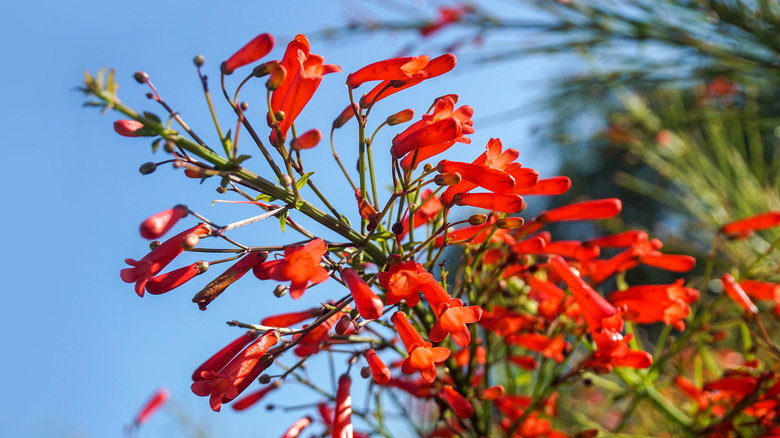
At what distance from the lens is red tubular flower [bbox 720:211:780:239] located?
1.86m

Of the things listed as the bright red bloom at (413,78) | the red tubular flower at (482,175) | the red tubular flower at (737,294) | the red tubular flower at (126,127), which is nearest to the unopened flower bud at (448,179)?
the red tubular flower at (482,175)

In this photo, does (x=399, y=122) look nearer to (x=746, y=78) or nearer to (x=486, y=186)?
(x=486, y=186)

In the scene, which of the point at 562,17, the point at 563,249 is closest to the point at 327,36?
the point at 562,17

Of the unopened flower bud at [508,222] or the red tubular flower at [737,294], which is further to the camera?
the red tubular flower at [737,294]

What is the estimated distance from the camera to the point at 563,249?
1.70 metres

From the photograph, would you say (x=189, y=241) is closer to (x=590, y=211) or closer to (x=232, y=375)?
(x=232, y=375)

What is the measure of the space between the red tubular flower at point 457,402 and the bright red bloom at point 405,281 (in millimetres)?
365

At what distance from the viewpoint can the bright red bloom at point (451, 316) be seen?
1.09 metres

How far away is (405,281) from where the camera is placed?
1066 mm

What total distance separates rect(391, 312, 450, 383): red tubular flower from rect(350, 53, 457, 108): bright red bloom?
0.48 meters

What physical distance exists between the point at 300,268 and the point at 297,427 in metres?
0.74

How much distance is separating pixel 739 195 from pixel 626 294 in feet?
4.29

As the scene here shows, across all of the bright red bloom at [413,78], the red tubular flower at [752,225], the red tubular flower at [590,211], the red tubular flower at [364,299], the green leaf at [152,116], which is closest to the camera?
the green leaf at [152,116]

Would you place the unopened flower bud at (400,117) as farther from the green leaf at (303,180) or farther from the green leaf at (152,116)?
the green leaf at (152,116)
